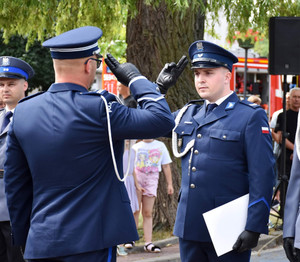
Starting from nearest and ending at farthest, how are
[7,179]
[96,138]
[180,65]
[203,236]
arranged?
[96,138], [7,179], [180,65], [203,236]

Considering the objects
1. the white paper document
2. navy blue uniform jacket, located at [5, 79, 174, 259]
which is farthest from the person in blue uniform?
the white paper document

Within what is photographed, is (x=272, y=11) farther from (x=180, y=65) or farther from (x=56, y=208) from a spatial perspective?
(x=56, y=208)

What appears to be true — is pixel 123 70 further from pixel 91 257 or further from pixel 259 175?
pixel 259 175

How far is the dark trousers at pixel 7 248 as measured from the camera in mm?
4949

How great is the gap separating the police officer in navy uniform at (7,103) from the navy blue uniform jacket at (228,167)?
54.7 inches

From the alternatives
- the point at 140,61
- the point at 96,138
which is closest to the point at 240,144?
the point at 96,138

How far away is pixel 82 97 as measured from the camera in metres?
3.30

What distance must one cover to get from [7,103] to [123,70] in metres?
2.02

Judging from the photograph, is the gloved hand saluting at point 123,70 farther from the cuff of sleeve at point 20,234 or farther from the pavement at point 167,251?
the pavement at point 167,251

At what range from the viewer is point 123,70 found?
11.2ft

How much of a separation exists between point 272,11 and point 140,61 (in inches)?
116

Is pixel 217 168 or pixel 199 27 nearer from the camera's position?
pixel 217 168

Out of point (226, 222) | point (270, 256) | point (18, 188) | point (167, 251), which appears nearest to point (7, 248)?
point (18, 188)

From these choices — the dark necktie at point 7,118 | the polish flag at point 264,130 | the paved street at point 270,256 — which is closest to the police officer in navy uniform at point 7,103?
the dark necktie at point 7,118
